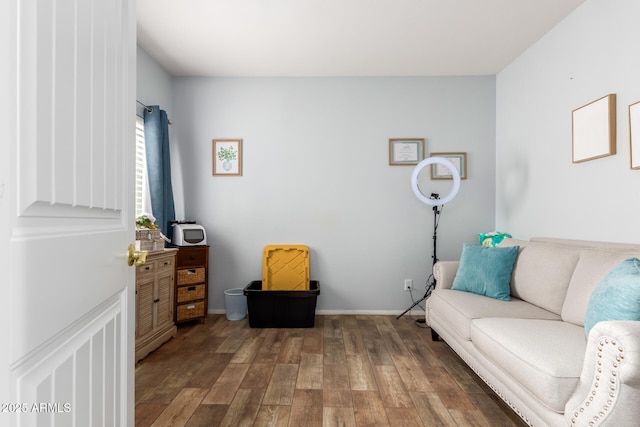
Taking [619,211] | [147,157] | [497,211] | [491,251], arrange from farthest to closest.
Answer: [497,211]
[147,157]
[491,251]
[619,211]

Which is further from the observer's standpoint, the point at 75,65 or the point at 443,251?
the point at 443,251

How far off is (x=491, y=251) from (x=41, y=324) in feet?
9.85

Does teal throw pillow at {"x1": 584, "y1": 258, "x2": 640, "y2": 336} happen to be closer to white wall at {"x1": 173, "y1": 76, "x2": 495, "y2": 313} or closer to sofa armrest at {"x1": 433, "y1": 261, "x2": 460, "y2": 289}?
sofa armrest at {"x1": 433, "y1": 261, "x2": 460, "y2": 289}

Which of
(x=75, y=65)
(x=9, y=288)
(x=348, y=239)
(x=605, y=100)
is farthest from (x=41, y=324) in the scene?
(x=348, y=239)

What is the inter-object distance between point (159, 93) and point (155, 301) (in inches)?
84.8

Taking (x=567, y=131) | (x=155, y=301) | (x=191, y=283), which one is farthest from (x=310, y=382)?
(x=567, y=131)

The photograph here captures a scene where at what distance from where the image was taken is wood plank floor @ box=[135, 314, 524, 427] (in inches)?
78.1

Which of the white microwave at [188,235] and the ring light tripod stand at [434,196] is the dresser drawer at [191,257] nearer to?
the white microwave at [188,235]

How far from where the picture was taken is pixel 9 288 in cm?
50

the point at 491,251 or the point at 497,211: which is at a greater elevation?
the point at 497,211

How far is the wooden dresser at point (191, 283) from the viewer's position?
11.6ft

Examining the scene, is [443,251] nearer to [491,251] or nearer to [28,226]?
[491,251]

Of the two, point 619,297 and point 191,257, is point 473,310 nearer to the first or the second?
point 619,297

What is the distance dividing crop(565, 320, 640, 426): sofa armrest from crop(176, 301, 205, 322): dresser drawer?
3.19m
